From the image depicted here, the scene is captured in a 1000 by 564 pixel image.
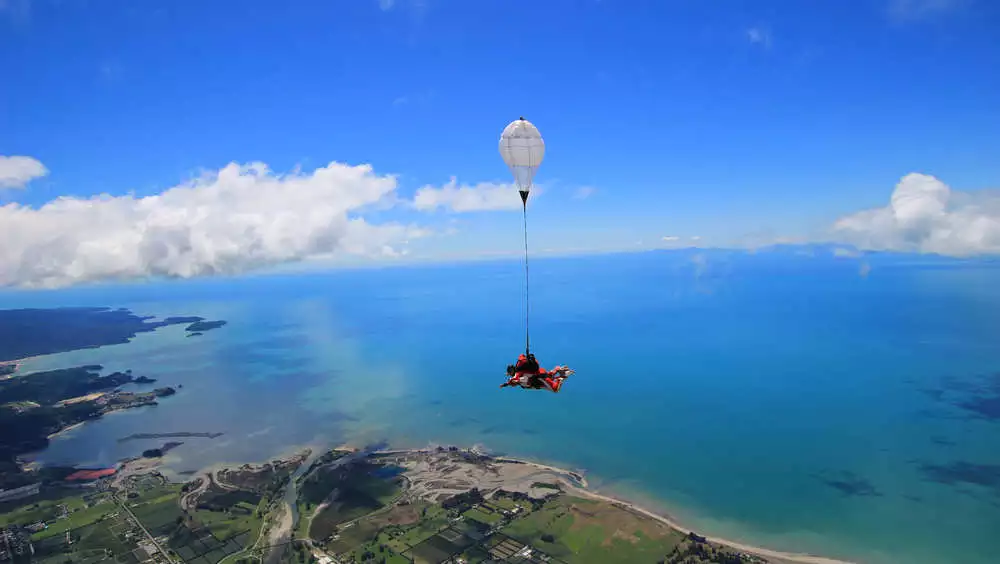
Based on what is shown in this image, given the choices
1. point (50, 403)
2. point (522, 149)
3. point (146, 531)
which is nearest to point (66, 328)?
point (50, 403)

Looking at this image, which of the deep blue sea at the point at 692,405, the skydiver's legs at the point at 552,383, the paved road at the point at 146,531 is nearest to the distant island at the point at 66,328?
the deep blue sea at the point at 692,405

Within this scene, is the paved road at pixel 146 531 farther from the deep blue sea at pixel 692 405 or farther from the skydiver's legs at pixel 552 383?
the skydiver's legs at pixel 552 383

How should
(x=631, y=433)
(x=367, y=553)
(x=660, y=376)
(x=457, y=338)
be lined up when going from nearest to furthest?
1. (x=367, y=553)
2. (x=631, y=433)
3. (x=660, y=376)
4. (x=457, y=338)

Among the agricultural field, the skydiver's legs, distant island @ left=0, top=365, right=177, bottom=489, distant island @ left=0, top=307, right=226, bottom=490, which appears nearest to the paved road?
distant island @ left=0, top=307, right=226, bottom=490

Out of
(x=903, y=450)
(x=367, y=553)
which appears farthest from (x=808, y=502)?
(x=367, y=553)

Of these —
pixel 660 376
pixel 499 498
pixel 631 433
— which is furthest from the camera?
pixel 660 376

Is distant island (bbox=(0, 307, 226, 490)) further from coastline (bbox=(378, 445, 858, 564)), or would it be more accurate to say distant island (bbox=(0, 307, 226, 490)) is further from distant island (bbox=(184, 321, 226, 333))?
coastline (bbox=(378, 445, 858, 564))

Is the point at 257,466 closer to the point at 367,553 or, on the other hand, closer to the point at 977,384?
the point at 367,553
